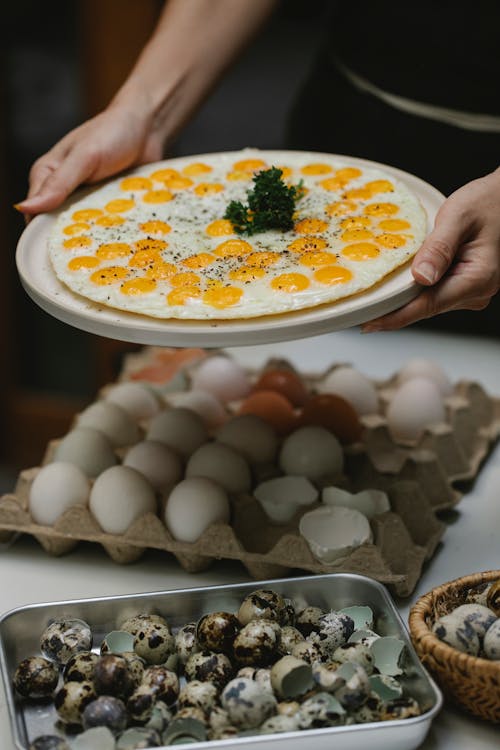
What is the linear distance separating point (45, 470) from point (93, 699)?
1.70 feet

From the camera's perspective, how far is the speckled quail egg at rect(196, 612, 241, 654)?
1200 mm

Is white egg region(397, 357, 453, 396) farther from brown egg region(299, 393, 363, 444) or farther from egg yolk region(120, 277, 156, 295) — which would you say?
egg yolk region(120, 277, 156, 295)

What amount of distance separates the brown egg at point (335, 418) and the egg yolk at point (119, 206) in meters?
0.47

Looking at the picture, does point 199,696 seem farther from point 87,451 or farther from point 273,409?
point 273,409

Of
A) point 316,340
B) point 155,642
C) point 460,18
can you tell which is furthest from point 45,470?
point 460,18

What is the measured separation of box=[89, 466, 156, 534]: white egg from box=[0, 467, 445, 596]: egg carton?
0.02 m

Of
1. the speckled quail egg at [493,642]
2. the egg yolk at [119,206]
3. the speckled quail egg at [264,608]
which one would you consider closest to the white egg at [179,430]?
the egg yolk at [119,206]

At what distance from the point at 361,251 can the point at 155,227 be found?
34 centimetres

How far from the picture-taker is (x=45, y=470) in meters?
1.57

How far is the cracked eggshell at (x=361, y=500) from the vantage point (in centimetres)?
153

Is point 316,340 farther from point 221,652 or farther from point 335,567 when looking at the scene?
point 221,652

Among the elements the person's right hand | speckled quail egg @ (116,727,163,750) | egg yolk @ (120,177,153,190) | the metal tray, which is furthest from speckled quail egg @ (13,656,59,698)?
egg yolk @ (120,177,153,190)

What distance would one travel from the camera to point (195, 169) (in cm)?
177

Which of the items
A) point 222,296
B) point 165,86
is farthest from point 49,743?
point 165,86
